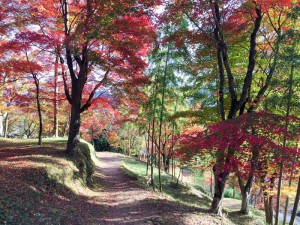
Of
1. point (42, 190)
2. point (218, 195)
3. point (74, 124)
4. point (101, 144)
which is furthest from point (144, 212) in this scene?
point (101, 144)

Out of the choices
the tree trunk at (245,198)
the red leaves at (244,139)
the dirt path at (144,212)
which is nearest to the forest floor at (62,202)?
the dirt path at (144,212)

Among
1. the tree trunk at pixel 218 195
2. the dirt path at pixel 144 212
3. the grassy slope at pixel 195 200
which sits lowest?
the grassy slope at pixel 195 200

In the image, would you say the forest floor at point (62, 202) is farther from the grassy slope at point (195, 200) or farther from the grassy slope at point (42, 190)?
the grassy slope at point (195, 200)

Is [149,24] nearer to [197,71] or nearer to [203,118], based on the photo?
[197,71]

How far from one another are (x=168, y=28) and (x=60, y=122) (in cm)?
2336

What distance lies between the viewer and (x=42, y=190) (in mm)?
7219

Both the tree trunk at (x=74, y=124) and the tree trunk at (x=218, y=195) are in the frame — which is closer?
the tree trunk at (x=218, y=195)

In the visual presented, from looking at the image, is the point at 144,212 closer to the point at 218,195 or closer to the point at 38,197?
the point at 218,195

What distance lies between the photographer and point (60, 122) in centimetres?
3048

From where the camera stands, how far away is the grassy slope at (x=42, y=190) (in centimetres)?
571

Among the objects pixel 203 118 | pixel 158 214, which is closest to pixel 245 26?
pixel 203 118

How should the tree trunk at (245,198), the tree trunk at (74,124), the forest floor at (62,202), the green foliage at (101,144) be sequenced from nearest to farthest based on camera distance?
the forest floor at (62,202)
the tree trunk at (74,124)
the tree trunk at (245,198)
the green foliage at (101,144)

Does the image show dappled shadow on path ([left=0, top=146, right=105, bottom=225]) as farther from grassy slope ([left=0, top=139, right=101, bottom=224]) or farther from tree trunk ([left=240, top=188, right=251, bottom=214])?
tree trunk ([left=240, top=188, right=251, bottom=214])

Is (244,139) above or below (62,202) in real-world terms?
above
